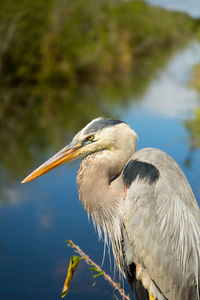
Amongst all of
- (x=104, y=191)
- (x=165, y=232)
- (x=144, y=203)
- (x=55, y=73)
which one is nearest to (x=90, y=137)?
(x=104, y=191)

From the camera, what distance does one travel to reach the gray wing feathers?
6.61ft

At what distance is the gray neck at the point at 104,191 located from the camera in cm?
216

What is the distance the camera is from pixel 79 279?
424 centimetres

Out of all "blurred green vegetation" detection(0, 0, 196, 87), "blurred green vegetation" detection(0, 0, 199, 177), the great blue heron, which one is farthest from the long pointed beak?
"blurred green vegetation" detection(0, 0, 196, 87)

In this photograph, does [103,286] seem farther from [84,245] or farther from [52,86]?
[52,86]

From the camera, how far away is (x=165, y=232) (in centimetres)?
203

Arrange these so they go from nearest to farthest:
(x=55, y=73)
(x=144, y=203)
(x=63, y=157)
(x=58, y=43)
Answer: (x=144, y=203) → (x=63, y=157) → (x=55, y=73) → (x=58, y=43)

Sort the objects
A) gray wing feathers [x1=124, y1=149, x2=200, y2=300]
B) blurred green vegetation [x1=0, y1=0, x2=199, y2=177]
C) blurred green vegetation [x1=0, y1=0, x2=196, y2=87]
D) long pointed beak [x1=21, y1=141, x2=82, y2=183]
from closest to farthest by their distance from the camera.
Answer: gray wing feathers [x1=124, y1=149, x2=200, y2=300] → long pointed beak [x1=21, y1=141, x2=82, y2=183] → blurred green vegetation [x1=0, y1=0, x2=199, y2=177] → blurred green vegetation [x1=0, y1=0, x2=196, y2=87]

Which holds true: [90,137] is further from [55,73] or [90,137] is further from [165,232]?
[55,73]

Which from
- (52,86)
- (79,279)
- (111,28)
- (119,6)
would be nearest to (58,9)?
(52,86)

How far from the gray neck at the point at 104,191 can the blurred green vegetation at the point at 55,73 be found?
5.32 metres

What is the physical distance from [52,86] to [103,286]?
11135 millimetres

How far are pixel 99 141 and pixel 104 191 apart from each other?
31cm

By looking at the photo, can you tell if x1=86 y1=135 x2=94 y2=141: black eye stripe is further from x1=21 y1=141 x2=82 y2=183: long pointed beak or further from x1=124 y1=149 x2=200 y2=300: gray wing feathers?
x1=124 y1=149 x2=200 y2=300: gray wing feathers
